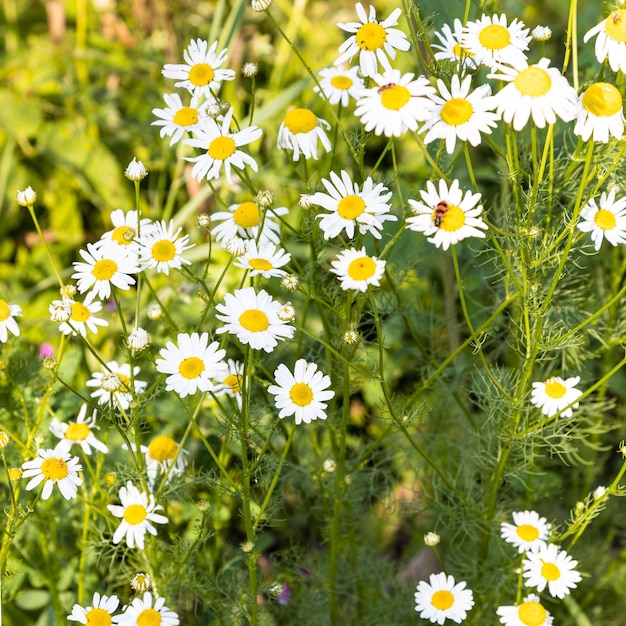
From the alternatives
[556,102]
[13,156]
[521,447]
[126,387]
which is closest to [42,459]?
[126,387]

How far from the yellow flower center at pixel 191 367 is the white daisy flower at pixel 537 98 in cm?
49

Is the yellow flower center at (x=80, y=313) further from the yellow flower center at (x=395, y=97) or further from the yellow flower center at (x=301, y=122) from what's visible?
the yellow flower center at (x=395, y=97)

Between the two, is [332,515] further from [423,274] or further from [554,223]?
[423,274]

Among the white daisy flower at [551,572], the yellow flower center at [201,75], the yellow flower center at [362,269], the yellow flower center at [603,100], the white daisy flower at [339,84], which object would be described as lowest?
the white daisy flower at [551,572]

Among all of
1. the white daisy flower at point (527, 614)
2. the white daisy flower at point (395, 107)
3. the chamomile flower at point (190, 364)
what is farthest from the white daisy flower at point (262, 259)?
the white daisy flower at point (527, 614)

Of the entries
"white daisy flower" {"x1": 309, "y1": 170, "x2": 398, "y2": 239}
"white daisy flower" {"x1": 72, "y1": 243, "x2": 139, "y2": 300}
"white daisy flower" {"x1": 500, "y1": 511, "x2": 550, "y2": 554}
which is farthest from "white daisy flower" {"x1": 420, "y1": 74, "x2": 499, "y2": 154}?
"white daisy flower" {"x1": 500, "y1": 511, "x2": 550, "y2": 554}

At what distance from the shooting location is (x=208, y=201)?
7.48ft

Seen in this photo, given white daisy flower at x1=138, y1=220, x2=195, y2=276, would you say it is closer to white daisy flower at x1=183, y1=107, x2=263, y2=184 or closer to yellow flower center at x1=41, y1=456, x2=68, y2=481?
white daisy flower at x1=183, y1=107, x2=263, y2=184

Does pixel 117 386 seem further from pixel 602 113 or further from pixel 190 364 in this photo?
pixel 602 113

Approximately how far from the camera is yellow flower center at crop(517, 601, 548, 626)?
3.69 ft

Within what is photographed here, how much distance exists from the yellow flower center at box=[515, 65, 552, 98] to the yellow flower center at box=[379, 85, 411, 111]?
0.45 feet

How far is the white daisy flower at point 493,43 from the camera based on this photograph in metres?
1.06

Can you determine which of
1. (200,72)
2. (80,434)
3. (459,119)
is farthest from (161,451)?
(459,119)

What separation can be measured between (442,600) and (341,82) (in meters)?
0.82
